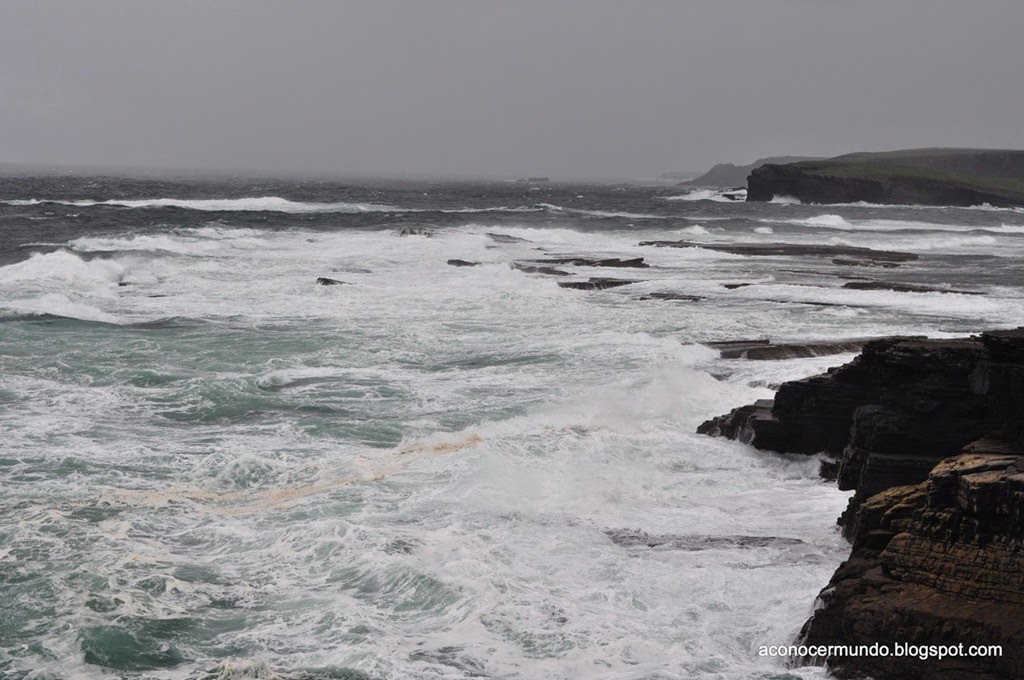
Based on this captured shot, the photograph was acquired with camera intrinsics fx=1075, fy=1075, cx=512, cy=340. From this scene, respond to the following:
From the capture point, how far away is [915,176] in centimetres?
10362

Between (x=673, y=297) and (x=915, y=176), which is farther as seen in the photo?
(x=915, y=176)

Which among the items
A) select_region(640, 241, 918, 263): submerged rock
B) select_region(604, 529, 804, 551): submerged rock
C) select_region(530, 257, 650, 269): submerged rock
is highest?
select_region(640, 241, 918, 263): submerged rock

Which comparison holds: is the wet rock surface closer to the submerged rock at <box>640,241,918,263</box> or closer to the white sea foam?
the submerged rock at <box>640,241,918,263</box>

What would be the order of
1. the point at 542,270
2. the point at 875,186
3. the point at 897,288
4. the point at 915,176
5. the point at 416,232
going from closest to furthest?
the point at 897,288 → the point at 542,270 → the point at 416,232 → the point at 875,186 → the point at 915,176

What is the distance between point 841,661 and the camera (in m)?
7.75

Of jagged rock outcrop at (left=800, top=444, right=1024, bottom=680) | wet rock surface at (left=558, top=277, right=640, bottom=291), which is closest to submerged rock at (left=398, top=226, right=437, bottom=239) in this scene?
wet rock surface at (left=558, top=277, right=640, bottom=291)

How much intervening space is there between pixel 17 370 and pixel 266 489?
26.7ft

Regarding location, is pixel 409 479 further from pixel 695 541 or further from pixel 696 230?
pixel 696 230

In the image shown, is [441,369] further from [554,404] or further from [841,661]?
[841,661]

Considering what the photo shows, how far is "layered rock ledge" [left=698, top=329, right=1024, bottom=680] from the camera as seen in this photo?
743cm

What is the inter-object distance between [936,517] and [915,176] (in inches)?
4074

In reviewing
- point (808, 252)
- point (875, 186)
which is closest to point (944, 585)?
point (808, 252)

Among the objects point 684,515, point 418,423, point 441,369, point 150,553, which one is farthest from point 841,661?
point 441,369

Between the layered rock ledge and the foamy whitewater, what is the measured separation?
28.5 inches
